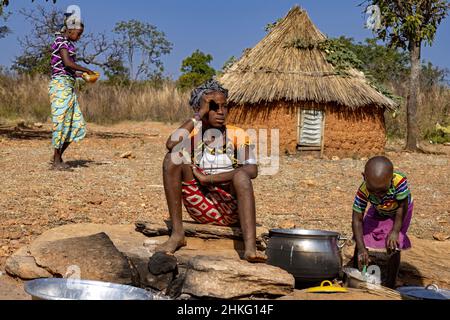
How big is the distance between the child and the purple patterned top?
13.9 ft

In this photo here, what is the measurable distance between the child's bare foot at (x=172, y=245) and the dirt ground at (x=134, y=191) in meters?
1.11

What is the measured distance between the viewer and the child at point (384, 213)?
341cm

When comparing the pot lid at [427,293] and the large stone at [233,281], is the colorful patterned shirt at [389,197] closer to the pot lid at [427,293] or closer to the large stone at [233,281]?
the pot lid at [427,293]

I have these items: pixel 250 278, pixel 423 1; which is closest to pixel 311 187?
pixel 250 278

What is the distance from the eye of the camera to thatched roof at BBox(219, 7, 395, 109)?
1129 centimetres

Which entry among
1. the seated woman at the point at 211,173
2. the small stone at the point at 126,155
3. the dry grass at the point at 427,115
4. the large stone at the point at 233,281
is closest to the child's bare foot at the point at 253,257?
the seated woman at the point at 211,173

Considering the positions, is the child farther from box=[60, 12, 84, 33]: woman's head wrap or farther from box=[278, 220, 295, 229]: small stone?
box=[60, 12, 84, 33]: woman's head wrap

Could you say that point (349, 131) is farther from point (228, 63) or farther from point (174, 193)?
point (174, 193)

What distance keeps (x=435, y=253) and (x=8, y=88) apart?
49.8ft

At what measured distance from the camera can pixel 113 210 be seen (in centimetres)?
555

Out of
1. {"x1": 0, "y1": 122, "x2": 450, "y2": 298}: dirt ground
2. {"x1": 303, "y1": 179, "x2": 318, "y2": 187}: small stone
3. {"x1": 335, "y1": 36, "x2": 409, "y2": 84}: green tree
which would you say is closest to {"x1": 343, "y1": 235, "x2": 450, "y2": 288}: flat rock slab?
{"x1": 0, "y1": 122, "x2": 450, "y2": 298}: dirt ground

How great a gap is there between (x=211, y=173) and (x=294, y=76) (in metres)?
8.05

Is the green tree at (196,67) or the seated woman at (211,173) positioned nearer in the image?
the seated woman at (211,173)
